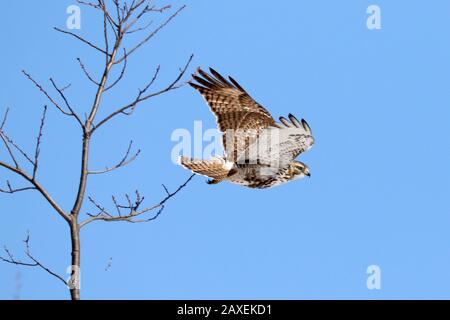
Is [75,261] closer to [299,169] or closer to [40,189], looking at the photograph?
[40,189]

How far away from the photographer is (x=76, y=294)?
4480 millimetres

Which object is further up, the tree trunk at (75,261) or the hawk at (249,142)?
the hawk at (249,142)

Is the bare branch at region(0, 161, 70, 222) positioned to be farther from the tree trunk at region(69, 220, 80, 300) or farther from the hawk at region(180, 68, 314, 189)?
the hawk at region(180, 68, 314, 189)

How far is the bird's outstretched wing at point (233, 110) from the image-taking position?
332 inches

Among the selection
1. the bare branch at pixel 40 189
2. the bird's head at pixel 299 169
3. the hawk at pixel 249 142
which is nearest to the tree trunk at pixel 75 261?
the bare branch at pixel 40 189

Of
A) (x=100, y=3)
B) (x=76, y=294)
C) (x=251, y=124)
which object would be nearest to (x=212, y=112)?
(x=251, y=124)

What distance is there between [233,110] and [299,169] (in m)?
1.36

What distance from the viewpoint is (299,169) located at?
9383 millimetres

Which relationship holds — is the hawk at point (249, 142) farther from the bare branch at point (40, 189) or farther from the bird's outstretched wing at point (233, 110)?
the bare branch at point (40, 189)

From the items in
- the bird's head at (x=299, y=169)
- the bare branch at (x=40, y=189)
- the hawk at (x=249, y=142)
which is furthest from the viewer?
the bird's head at (x=299, y=169)

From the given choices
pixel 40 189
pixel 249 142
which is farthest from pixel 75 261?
pixel 249 142

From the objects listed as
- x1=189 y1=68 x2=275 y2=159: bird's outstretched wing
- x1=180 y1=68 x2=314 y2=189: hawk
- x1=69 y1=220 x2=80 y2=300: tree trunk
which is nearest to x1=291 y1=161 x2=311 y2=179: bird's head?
x1=180 y1=68 x2=314 y2=189: hawk
